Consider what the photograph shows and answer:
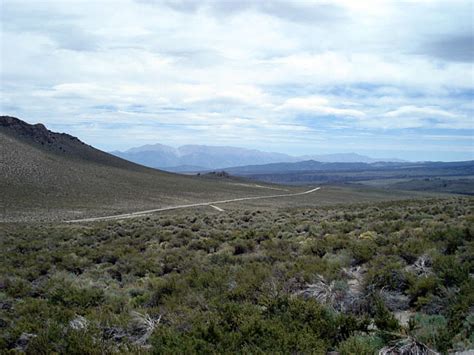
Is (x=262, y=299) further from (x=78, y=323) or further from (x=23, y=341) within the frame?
(x=23, y=341)

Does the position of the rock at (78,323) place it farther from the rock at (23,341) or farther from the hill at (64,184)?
the hill at (64,184)

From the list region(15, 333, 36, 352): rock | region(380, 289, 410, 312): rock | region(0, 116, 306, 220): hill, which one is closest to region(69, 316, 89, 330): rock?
region(15, 333, 36, 352): rock

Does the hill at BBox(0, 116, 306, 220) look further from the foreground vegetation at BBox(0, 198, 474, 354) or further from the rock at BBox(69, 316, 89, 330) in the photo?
the rock at BBox(69, 316, 89, 330)

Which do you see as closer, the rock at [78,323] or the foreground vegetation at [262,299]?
Answer: the foreground vegetation at [262,299]

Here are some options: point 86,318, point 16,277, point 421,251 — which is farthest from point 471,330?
point 16,277

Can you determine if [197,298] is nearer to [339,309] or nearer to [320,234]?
[339,309]

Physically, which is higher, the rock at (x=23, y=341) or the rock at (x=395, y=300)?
the rock at (x=395, y=300)

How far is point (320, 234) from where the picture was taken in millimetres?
14984

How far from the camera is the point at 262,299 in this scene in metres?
7.36

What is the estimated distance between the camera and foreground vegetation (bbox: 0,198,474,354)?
5738mm

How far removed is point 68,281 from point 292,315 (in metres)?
7.12

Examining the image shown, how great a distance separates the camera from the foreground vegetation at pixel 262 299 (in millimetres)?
5738

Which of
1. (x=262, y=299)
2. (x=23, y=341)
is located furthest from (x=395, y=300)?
(x=23, y=341)

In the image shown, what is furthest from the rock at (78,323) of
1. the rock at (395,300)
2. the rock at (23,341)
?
the rock at (395,300)
